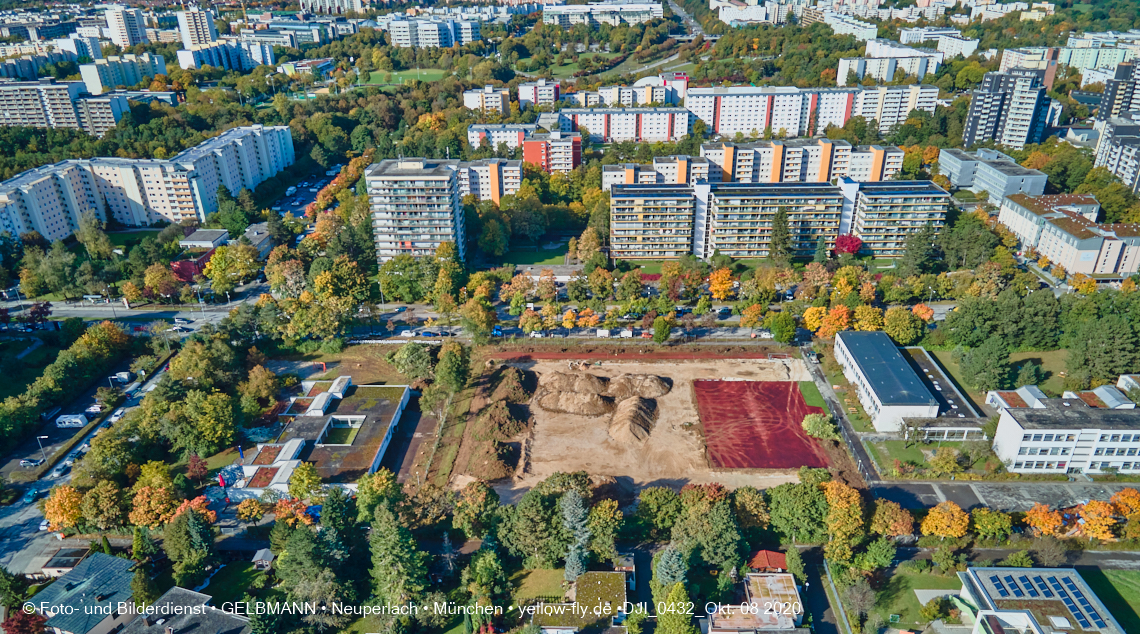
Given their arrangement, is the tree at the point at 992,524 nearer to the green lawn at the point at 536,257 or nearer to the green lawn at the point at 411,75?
the green lawn at the point at 536,257

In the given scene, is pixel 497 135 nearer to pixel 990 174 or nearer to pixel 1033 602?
pixel 990 174

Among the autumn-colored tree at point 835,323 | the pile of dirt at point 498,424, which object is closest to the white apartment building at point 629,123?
the autumn-colored tree at point 835,323

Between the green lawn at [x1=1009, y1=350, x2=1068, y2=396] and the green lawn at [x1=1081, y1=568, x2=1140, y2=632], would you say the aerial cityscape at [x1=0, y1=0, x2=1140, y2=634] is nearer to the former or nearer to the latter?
the green lawn at [x1=1081, y1=568, x2=1140, y2=632]

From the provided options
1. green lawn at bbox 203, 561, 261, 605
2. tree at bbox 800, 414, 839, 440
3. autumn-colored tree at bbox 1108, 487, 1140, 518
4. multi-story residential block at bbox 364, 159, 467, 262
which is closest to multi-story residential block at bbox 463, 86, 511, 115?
multi-story residential block at bbox 364, 159, 467, 262

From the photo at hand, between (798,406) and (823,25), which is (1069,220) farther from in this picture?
(823,25)

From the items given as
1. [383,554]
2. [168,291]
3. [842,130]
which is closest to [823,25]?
[842,130]

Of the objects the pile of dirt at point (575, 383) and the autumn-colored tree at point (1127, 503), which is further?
the pile of dirt at point (575, 383)
